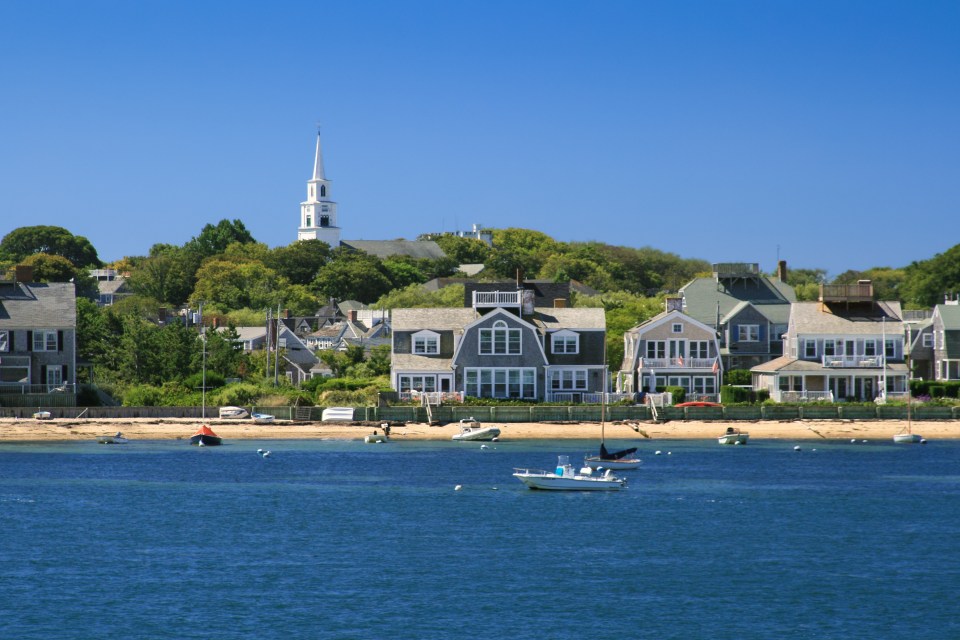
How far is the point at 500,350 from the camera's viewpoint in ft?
287

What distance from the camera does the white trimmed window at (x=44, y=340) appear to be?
287ft

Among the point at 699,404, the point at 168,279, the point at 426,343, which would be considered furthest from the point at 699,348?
the point at 168,279

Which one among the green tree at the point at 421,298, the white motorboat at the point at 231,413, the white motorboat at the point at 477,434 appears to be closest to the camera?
the white motorboat at the point at 477,434

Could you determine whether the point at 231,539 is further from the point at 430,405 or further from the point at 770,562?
the point at 430,405

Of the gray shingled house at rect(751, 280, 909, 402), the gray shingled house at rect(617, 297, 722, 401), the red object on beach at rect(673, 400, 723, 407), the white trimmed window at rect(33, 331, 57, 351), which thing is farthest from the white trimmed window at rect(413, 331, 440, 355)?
the white trimmed window at rect(33, 331, 57, 351)

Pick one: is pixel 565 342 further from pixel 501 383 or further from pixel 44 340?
pixel 44 340

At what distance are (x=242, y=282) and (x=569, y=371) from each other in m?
81.4

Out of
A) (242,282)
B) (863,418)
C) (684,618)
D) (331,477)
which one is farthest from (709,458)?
(242,282)

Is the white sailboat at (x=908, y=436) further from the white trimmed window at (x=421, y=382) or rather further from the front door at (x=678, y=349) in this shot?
the white trimmed window at (x=421, y=382)

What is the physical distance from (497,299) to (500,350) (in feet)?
13.2

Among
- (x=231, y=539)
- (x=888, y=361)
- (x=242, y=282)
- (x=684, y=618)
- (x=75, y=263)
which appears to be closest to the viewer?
(x=684, y=618)

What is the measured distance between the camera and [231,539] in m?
49.7

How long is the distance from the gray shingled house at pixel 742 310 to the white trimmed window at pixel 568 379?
1211 centimetres

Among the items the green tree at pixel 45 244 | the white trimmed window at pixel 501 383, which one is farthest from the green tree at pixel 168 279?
the white trimmed window at pixel 501 383
